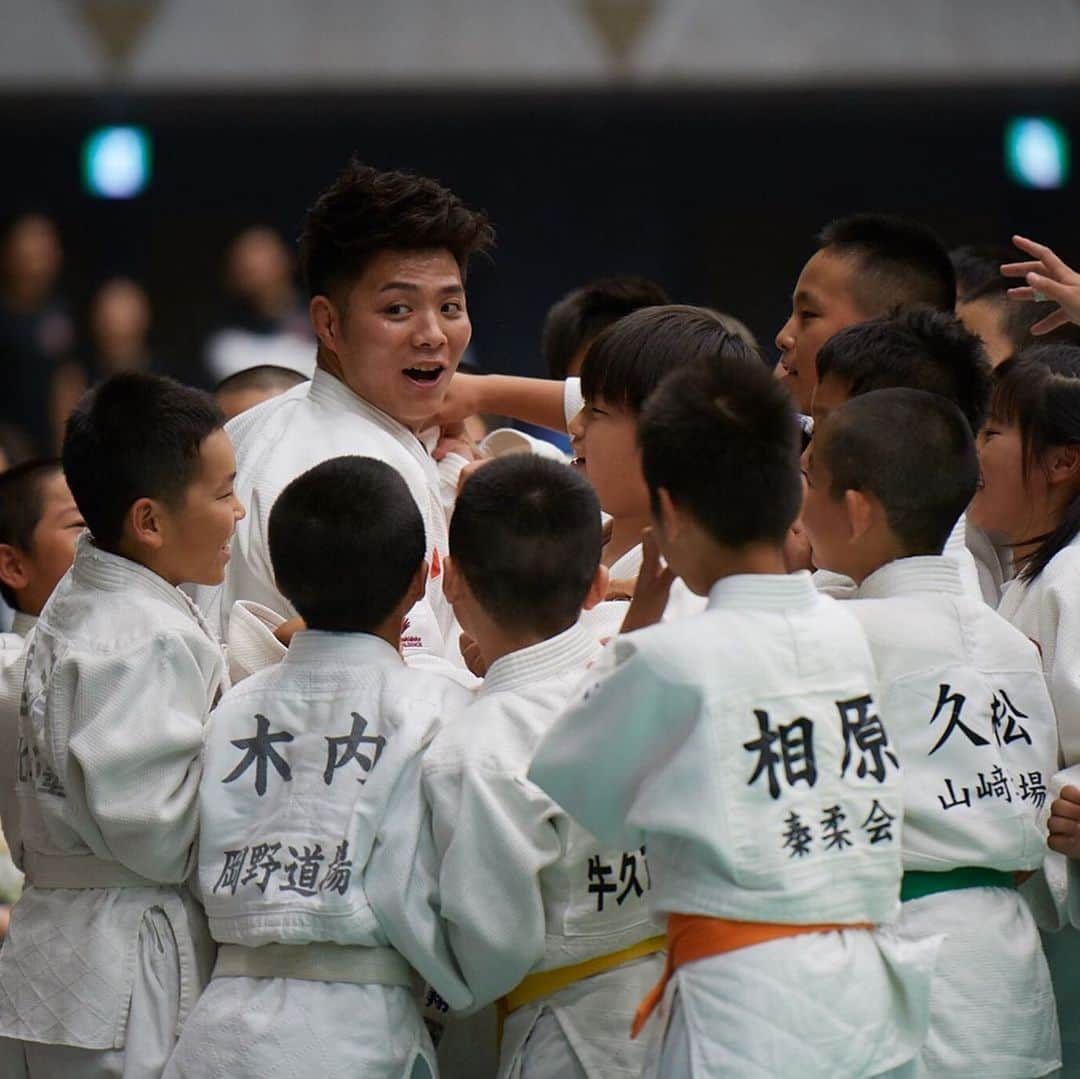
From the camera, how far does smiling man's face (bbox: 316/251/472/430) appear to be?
3000 mm

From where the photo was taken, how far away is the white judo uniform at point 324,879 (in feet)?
7.18

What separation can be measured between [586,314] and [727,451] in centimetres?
210

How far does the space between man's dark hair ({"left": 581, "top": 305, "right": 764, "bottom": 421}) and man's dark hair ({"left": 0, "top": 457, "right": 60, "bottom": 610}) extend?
1.29m

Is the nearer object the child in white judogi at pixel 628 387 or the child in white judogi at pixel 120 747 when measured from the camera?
the child in white judogi at pixel 120 747

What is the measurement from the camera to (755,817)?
6.49ft

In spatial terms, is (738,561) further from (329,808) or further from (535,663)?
(329,808)

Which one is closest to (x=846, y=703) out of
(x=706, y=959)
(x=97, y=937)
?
(x=706, y=959)

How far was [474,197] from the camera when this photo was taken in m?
6.36

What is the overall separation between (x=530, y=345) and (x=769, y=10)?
135 cm

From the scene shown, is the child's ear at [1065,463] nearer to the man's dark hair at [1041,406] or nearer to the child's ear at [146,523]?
the man's dark hair at [1041,406]

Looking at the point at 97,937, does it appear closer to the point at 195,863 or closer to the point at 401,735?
the point at 195,863

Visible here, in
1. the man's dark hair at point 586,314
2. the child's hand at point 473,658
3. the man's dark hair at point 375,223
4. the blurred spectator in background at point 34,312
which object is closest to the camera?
the child's hand at point 473,658

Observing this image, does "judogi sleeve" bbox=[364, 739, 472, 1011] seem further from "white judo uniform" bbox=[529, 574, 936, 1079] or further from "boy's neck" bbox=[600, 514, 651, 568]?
"boy's neck" bbox=[600, 514, 651, 568]

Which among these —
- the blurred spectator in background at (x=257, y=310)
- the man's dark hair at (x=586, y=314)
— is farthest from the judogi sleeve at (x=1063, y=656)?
the blurred spectator in background at (x=257, y=310)
